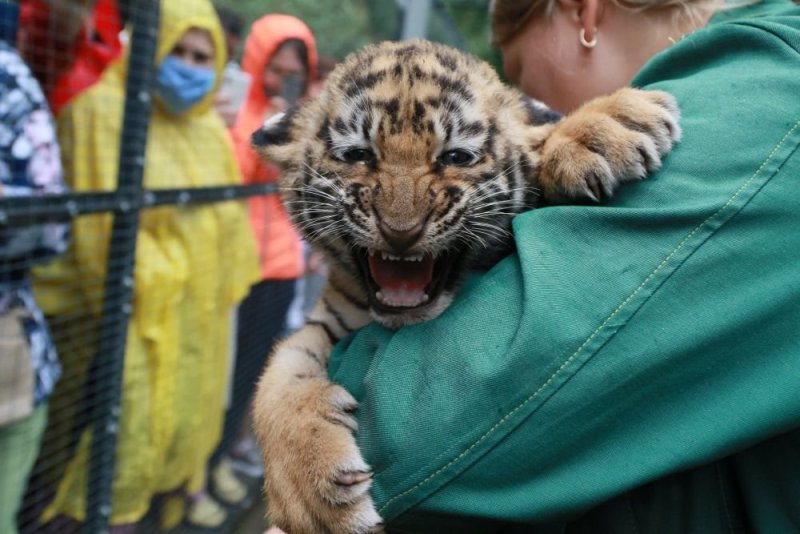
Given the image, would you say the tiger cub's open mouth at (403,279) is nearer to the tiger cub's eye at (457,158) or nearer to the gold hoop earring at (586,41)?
the tiger cub's eye at (457,158)

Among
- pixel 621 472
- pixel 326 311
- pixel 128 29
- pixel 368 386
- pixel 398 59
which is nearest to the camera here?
pixel 621 472

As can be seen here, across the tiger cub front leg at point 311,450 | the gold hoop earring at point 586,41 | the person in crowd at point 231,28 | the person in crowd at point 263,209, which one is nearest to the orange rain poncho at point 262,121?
the person in crowd at point 263,209

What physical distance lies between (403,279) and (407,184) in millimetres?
→ 211

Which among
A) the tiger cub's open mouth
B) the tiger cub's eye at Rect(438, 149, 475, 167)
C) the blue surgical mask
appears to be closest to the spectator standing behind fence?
the blue surgical mask

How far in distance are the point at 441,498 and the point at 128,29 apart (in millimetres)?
2371

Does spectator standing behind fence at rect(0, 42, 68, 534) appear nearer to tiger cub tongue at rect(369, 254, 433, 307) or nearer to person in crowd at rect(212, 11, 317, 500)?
tiger cub tongue at rect(369, 254, 433, 307)

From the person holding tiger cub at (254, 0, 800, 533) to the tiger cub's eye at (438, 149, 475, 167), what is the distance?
0.27 ft

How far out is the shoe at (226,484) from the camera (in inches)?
155

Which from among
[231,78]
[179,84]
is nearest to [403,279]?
[179,84]

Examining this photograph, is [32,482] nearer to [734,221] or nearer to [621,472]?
[621,472]

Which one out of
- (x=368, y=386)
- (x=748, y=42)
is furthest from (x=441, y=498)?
(x=748, y=42)

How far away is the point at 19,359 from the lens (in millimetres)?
2145

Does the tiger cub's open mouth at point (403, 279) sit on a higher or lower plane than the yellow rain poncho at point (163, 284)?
higher

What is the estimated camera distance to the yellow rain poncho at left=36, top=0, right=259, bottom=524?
8.40 ft
